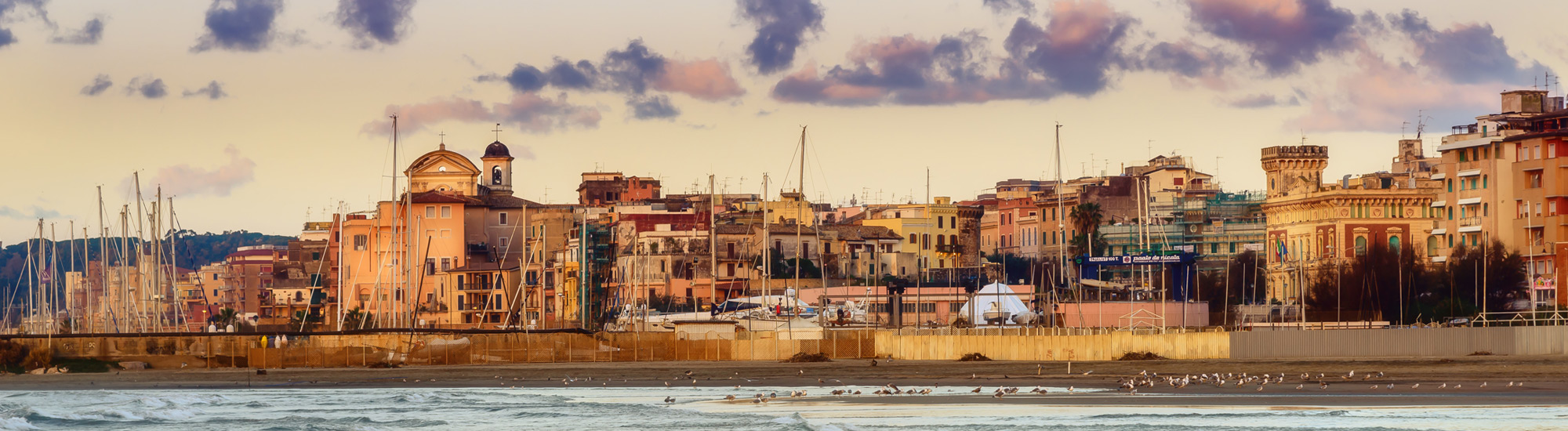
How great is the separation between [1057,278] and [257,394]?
301 ft

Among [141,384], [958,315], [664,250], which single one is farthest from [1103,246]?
[141,384]

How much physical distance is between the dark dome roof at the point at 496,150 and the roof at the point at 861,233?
32378mm

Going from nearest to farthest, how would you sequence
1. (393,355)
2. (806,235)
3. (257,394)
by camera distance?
(257,394) → (393,355) → (806,235)

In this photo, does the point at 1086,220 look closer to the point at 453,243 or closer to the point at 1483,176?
the point at 1483,176

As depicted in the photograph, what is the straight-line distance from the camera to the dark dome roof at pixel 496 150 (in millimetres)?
168250

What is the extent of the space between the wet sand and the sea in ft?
5.95

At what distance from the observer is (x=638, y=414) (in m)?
47.7

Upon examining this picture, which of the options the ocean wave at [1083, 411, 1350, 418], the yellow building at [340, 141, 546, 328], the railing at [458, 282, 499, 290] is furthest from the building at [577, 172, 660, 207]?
the ocean wave at [1083, 411, 1350, 418]

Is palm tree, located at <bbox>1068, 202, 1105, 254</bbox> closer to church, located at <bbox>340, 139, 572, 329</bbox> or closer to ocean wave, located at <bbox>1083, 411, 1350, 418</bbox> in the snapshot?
church, located at <bbox>340, 139, 572, 329</bbox>

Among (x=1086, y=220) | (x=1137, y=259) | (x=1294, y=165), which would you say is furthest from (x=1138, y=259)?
(x=1294, y=165)

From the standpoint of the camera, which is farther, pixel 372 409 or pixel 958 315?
pixel 958 315

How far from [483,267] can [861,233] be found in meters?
28.0

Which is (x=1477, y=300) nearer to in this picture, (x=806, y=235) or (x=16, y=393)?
(x=806, y=235)

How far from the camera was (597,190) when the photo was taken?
181875 mm
